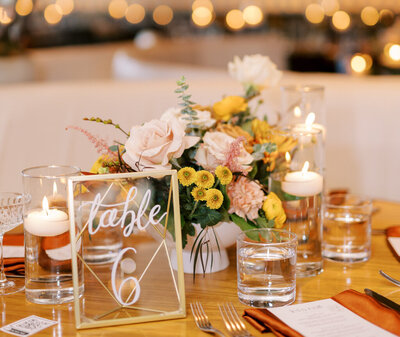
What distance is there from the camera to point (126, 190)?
1.00m

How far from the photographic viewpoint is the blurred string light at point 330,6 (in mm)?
8430

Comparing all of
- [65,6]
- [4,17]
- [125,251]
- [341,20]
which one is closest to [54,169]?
[125,251]

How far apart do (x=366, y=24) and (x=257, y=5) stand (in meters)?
1.47

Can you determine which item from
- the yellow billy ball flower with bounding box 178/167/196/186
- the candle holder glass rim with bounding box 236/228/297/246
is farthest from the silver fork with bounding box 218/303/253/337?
the yellow billy ball flower with bounding box 178/167/196/186

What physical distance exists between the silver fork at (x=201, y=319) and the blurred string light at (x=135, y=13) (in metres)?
7.87

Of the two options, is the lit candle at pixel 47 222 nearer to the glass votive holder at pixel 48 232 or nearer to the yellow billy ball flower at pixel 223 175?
the glass votive holder at pixel 48 232

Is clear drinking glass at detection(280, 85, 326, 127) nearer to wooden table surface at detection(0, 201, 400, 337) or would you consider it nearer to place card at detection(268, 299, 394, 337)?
wooden table surface at detection(0, 201, 400, 337)

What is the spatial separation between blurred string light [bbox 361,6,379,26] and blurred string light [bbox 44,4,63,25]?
389cm

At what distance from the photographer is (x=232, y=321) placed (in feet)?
3.24

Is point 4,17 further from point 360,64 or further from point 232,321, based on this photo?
point 360,64

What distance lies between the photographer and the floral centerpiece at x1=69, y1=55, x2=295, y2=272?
3.51 feet

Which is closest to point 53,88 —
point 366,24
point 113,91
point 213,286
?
point 113,91

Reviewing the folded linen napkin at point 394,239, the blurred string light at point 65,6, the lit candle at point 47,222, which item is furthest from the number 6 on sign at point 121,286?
the blurred string light at point 65,6

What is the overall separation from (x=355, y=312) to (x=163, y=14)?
321 inches
